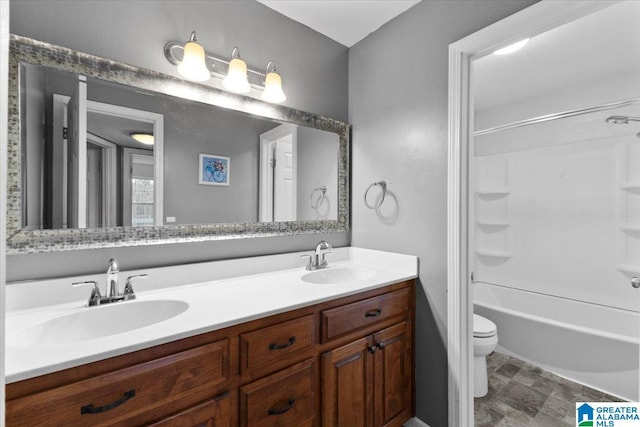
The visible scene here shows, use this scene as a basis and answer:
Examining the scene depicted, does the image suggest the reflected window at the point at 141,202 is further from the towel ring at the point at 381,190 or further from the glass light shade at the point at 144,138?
the towel ring at the point at 381,190

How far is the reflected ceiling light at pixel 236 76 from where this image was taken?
1534mm

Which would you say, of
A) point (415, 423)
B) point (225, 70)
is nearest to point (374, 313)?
point (415, 423)

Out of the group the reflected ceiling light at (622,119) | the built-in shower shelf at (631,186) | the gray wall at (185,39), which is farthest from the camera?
the built-in shower shelf at (631,186)

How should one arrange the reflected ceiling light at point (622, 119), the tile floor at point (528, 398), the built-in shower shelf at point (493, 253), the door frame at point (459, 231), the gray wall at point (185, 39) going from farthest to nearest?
the built-in shower shelf at point (493, 253)
the reflected ceiling light at point (622, 119)
the tile floor at point (528, 398)
the door frame at point (459, 231)
the gray wall at point (185, 39)

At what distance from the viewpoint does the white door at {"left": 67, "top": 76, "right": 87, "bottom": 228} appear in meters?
1.21

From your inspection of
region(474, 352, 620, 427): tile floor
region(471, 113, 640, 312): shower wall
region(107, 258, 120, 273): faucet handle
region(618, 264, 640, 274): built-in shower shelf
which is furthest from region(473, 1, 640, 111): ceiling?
region(107, 258, 120, 273): faucet handle

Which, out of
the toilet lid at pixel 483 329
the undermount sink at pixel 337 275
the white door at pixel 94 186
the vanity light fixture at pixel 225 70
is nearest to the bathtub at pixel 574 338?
the toilet lid at pixel 483 329

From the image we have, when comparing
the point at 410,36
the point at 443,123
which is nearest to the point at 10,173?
the point at 443,123

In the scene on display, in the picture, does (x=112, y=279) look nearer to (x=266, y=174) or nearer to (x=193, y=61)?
(x=266, y=174)

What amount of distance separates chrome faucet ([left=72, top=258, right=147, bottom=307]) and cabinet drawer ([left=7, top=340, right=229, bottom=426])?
1.48ft

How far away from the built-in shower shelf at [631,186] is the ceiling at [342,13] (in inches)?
82.4

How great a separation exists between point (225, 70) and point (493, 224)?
283 cm

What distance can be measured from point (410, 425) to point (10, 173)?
2.21 meters

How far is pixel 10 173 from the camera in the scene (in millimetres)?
1081
